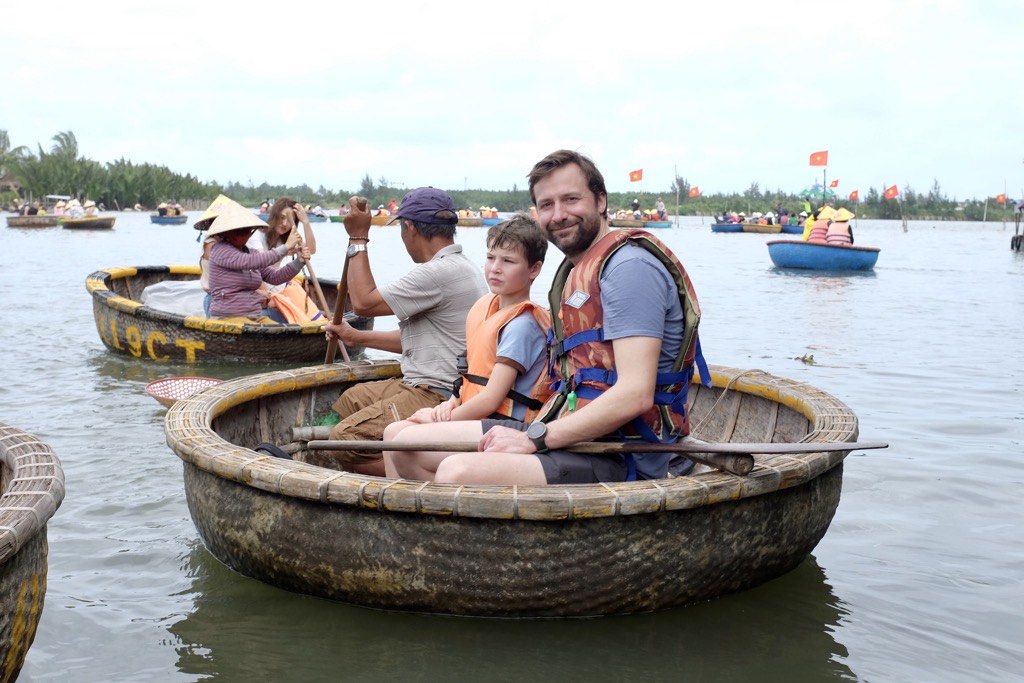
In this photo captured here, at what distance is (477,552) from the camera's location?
10.3 ft

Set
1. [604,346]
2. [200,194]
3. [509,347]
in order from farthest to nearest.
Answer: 1. [200,194]
2. [509,347]
3. [604,346]

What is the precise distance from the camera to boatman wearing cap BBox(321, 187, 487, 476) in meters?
4.36

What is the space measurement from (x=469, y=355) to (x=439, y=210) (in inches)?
32.7

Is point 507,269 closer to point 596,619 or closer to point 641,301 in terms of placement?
point 641,301

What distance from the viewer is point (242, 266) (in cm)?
798

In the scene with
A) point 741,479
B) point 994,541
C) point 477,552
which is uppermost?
point 741,479

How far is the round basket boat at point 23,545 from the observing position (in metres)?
2.34

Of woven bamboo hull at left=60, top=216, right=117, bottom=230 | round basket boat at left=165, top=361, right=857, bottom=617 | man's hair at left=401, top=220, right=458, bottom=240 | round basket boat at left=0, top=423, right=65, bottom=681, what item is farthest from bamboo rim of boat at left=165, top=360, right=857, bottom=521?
woven bamboo hull at left=60, top=216, right=117, bottom=230

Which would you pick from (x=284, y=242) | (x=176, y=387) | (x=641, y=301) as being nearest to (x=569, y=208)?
(x=641, y=301)

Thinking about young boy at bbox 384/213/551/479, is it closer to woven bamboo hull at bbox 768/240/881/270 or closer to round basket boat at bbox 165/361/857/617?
round basket boat at bbox 165/361/857/617

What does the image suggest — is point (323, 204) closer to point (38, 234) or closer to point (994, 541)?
point (38, 234)

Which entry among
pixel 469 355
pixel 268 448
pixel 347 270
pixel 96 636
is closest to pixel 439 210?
pixel 347 270

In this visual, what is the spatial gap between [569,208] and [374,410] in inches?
59.9

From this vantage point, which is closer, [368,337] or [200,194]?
[368,337]
